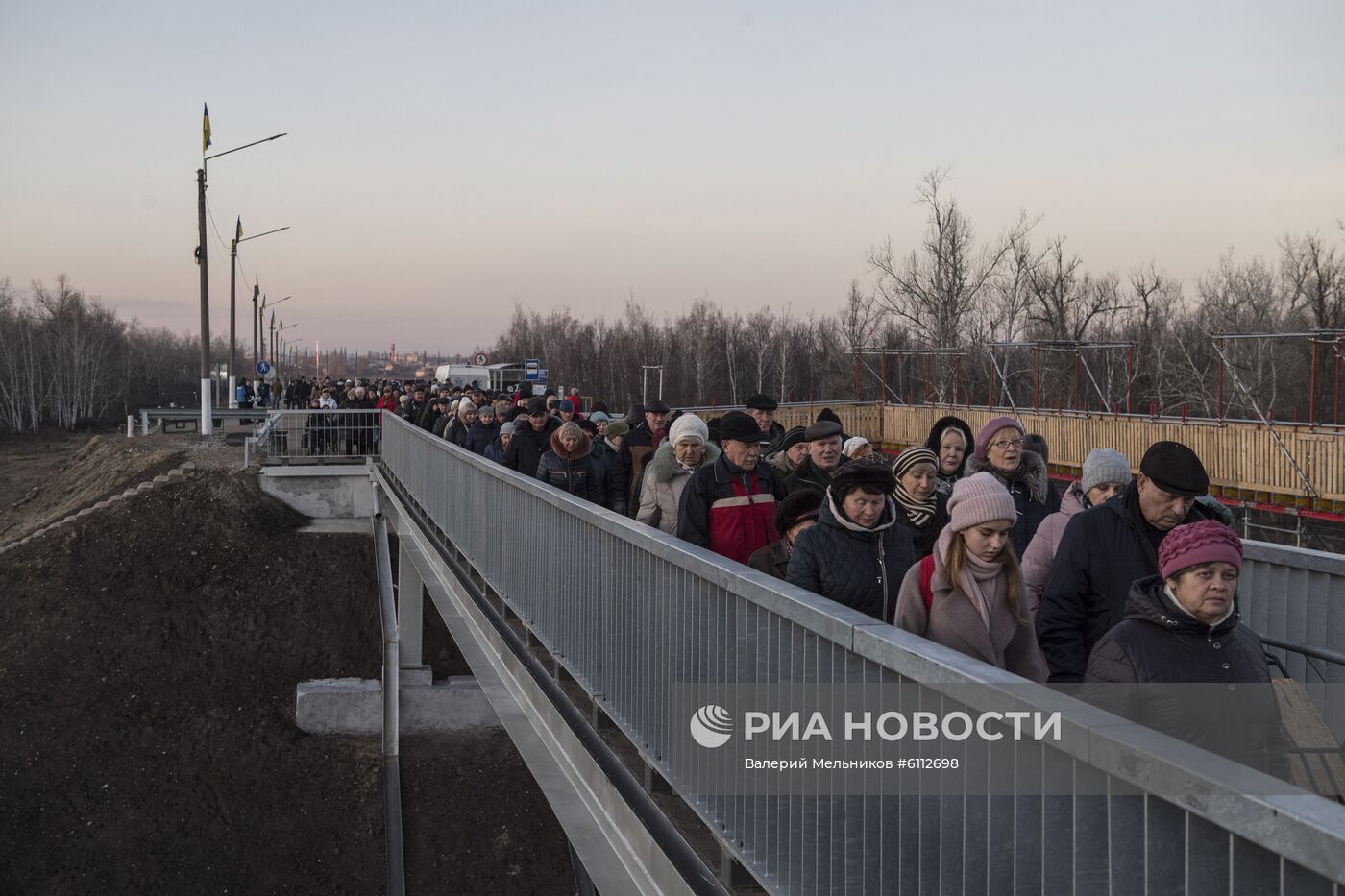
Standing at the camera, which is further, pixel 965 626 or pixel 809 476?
pixel 809 476

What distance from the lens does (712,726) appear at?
4262mm

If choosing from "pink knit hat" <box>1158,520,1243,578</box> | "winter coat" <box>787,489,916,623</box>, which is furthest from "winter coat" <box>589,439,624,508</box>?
"pink knit hat" <box>1158,520,1243,578</box>

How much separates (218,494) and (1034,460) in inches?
1033

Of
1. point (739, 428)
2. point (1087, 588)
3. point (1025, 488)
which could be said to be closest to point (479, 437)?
point (739, 428)

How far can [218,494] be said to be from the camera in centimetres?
2972

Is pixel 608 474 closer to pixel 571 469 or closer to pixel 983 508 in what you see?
pixel 571 469

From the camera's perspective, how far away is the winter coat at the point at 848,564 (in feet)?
14.5

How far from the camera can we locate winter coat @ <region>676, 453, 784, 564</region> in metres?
6.25

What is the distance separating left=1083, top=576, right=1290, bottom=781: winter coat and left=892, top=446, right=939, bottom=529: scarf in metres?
2.20

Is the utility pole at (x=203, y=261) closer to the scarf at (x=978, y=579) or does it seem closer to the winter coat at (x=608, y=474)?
the winter coat at (x=608, y=474)

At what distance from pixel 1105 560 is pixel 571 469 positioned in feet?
18.1

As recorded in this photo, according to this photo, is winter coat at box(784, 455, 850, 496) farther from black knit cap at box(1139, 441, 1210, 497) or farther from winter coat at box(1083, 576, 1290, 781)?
winter coat at box(1083, 576, 1290, 781)

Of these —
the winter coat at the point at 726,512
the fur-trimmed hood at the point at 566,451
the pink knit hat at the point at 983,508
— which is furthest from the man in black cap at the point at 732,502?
the fur-trimmed hood at the point at 566,451

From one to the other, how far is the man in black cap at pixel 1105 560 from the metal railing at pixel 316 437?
23632 mm
